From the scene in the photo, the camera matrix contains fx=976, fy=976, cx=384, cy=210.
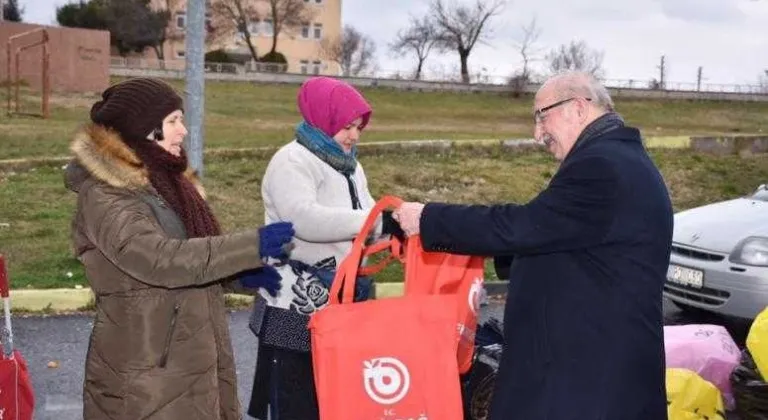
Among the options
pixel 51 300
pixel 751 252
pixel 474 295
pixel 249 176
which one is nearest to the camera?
pixel 474 295

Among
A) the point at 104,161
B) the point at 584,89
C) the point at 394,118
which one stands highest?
the point at 584,89

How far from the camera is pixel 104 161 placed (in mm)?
3092

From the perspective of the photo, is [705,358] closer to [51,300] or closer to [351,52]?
[51,300]

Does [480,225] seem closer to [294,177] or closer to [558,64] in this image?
[294,177]

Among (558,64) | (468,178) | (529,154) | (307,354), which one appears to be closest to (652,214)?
(307,354)

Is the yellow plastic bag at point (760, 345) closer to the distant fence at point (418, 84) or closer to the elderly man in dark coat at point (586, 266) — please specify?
the elderly man in dark coat at point (586, 266)

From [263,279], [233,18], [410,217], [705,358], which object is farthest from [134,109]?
[233,18]

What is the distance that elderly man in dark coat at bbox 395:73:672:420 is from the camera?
2.77 meters

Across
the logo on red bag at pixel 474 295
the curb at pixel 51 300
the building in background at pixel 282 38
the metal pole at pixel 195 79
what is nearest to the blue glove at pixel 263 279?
the logo on red bag at pixel 474 295

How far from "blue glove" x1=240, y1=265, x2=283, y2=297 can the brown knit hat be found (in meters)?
0.63

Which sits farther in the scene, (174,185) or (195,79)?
(195,79)

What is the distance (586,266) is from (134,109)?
1511 mm

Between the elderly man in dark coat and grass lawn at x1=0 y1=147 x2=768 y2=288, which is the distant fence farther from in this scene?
the elderly man in dark coat

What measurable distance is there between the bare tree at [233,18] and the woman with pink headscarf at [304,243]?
57.2 meters
